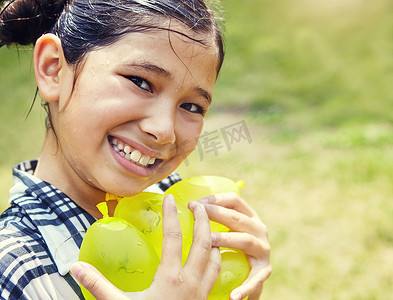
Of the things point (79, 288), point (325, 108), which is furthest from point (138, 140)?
point (325, 108)

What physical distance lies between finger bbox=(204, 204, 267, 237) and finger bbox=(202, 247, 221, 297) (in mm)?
129

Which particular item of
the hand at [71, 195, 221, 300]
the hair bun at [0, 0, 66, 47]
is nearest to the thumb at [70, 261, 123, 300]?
the hand at [71, 195, 221, 300]

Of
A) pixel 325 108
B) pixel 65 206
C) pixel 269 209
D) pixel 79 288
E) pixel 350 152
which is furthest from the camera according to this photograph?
pixel 325 108

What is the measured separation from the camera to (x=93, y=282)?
976mm

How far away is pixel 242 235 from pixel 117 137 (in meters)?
0.44

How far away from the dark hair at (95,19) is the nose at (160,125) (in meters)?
0.22

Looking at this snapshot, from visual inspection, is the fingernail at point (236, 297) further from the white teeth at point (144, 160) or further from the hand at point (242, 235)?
the white teeth at point (144, 160)

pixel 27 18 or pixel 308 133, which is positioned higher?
pixel 27 18

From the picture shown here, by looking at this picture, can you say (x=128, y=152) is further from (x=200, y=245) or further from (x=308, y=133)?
(x=308, y=133)

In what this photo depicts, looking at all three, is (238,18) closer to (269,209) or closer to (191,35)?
(269,209)

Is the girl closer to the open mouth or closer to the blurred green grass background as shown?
the open mouth

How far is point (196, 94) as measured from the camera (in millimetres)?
1276

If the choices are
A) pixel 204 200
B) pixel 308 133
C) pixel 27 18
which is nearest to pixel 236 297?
pixel 204 200

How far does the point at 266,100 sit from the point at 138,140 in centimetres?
486
